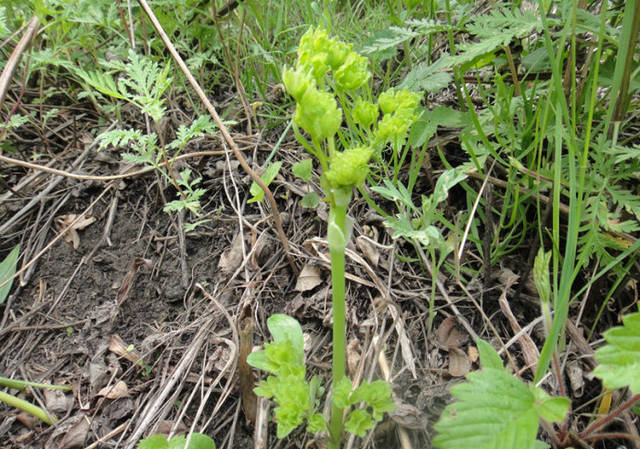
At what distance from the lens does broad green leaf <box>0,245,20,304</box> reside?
182 centimetres

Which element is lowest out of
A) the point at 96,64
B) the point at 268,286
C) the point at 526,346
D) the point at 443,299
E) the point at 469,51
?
the point at 526,346

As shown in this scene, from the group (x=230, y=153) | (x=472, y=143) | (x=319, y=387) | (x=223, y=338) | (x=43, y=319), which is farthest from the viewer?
(x=230, y=153)

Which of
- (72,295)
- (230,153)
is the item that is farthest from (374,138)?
(72,295)

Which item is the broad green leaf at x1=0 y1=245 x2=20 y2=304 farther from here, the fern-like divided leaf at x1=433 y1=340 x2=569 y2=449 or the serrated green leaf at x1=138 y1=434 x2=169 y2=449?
the fern-like divided leaf at x1=433 y1=340 x2=569 y2=449

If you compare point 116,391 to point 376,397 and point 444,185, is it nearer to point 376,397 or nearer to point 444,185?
point 376,397

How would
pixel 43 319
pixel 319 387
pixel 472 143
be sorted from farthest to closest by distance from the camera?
pixel 43 319, pixel 472 143, pixel 319 387

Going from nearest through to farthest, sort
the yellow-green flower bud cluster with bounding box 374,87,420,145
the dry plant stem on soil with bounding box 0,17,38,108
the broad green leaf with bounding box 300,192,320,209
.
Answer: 1. the yellow-green flower bud cluster with bounding box 374,87,420,145
2. the dry plant stem on soil with bounding box 0,17,38,108
3. the broad green leaf with bounding box 300,192,320,209

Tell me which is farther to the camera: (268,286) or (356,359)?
(268,286)

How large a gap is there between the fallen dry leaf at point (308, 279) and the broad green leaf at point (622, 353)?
3.25 feet

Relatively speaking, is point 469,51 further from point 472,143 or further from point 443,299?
point 443,299

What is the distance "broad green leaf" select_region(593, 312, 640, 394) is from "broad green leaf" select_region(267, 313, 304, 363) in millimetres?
734

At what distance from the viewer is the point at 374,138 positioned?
1000 mm

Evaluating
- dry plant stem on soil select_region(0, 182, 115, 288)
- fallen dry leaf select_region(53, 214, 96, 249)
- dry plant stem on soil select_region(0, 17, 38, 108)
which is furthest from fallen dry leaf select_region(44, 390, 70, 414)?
dry plant stem on soil select_region(0, 17, 38, 108)

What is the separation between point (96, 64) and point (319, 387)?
7.06ft
